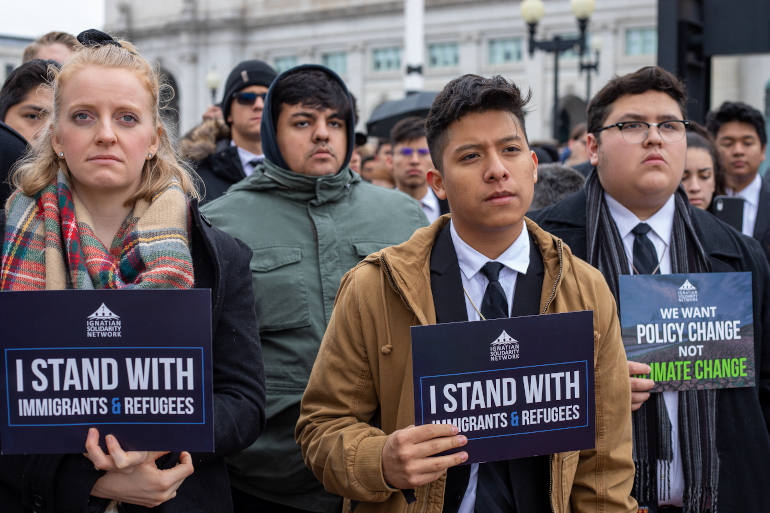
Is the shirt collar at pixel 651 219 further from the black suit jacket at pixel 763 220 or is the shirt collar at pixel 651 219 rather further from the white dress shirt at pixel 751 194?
the white dress shirt at pixel 751 194

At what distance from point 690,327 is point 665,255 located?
1.27ft

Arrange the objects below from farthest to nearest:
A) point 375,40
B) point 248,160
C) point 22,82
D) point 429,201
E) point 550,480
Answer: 1. point 375,40
2. point 429,201
3. point 248,160
4. point 22,82
5. point 550,480

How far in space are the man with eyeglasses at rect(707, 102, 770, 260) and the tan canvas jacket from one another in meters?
4.03

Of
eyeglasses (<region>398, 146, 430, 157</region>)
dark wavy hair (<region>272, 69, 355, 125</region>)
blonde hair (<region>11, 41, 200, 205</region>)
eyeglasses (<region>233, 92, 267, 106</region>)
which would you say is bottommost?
blonde hair (<region>11, 41, 200, 205</region>)

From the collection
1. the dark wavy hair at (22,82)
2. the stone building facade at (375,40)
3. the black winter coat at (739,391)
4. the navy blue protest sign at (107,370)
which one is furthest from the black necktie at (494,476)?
the stone building facade at (375,40)

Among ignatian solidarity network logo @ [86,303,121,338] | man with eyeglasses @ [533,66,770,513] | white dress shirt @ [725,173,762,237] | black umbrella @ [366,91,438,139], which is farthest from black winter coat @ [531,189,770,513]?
black umbrella @ [366,91,438,139]

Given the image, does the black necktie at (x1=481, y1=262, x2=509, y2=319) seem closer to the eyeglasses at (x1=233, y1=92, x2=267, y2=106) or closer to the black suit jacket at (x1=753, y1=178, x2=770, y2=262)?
the black suit jacket at (x1=753, y1=178, x2=770, y2=262)

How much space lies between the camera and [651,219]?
3.40 meters

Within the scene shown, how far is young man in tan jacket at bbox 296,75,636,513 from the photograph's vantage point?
8.03ft

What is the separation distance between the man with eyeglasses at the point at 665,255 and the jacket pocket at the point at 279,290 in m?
1.02

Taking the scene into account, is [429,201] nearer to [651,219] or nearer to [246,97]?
[246,97]

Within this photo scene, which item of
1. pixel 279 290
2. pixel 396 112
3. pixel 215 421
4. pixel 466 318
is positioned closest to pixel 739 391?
pixel 466 318

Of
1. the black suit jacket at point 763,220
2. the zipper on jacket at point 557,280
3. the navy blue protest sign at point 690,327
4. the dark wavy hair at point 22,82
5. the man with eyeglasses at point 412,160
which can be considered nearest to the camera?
the zipper on jacket at point 557,280

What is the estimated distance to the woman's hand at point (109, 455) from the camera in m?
2.25
